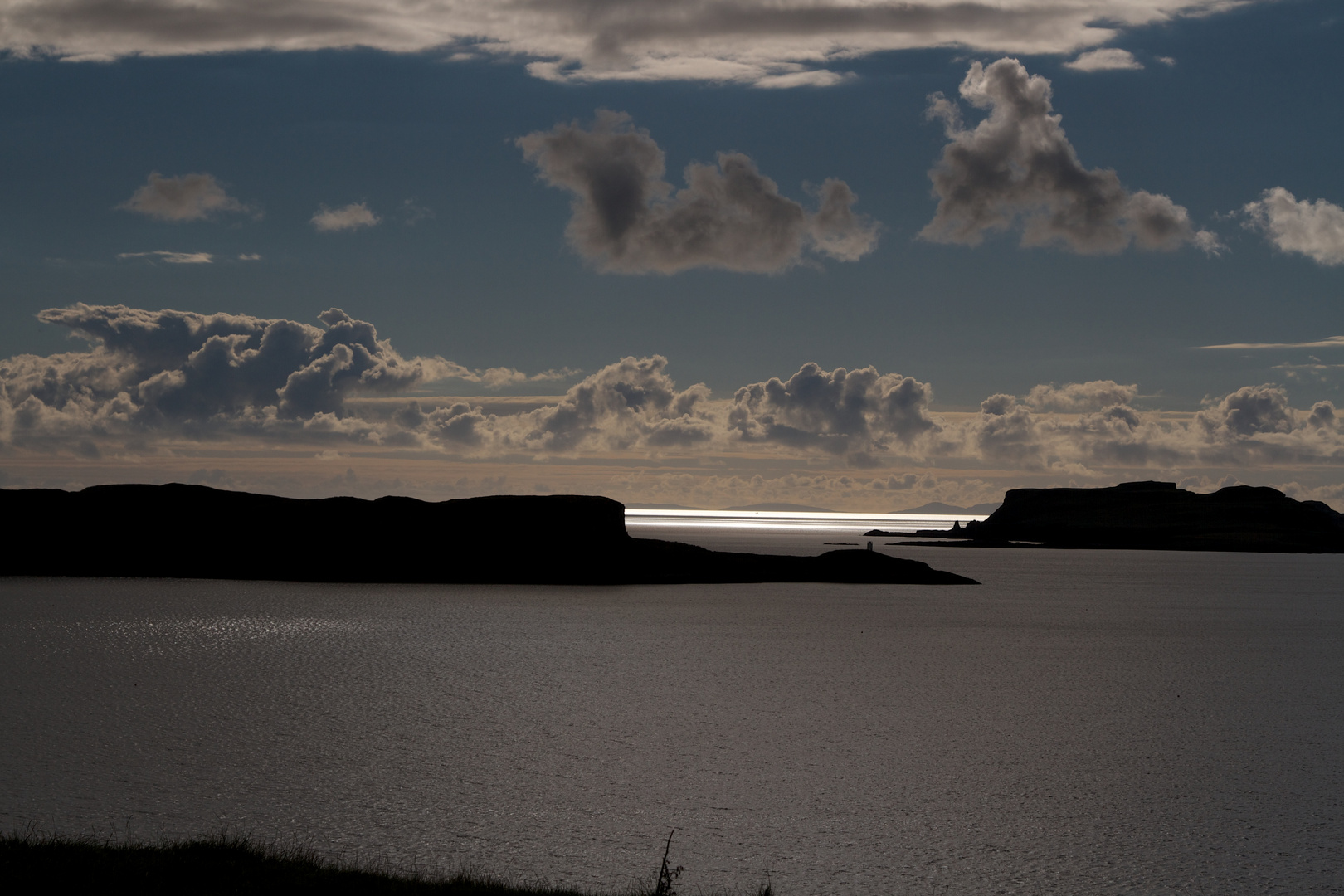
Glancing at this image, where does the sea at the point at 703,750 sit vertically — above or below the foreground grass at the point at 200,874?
below

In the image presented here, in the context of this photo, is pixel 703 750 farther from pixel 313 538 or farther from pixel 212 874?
pixel 313 538

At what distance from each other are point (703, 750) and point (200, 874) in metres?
12.2

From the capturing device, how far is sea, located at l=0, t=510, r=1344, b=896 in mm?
15336

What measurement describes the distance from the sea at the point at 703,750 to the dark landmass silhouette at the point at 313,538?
30.7 meters

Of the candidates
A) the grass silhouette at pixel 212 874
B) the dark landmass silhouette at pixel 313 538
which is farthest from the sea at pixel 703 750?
the dark landmass silhouette at pixel 313 538

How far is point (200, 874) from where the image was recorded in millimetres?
12016

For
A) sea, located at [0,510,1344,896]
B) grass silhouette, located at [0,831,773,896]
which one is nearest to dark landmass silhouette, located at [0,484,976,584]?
sea, located at [0,510,1344,896]

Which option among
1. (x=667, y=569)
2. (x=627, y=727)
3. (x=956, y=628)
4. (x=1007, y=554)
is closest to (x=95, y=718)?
(x=627, y=727)

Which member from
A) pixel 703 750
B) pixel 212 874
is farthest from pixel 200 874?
pixel 703 750

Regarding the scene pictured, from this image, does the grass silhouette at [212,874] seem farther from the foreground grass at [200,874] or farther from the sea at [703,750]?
the sea at [703,750]

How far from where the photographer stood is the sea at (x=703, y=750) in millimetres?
15336

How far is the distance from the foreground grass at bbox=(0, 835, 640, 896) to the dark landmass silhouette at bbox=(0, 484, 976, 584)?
68.9 meters

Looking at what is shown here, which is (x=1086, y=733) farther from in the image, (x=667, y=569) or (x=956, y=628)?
(x=667, y=569)

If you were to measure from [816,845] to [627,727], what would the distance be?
9.79 meters
